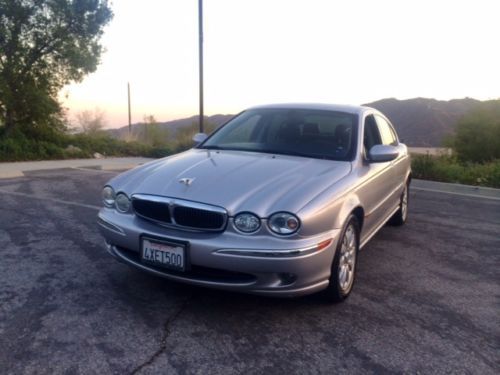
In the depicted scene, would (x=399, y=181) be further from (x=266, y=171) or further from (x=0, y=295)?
(x=0, y=295)

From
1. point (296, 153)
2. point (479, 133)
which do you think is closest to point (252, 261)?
point (296, 153)

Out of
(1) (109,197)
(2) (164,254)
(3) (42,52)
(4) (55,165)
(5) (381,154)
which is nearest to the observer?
(2) (164,254)

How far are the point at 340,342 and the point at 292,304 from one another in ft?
1.98

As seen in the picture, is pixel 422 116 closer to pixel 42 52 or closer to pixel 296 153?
pixel 42 52

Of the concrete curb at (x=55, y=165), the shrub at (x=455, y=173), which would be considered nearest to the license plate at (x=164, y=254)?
the concrete curb at (x=55, y=165)

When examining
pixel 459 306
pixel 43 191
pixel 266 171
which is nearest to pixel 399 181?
pixel 459 306

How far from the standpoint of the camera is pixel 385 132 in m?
5.48

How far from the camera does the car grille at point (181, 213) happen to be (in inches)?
121

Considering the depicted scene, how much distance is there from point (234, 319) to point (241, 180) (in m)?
0.98

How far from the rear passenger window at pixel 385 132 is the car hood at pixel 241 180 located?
1.47m

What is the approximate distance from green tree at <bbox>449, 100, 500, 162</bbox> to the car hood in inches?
806

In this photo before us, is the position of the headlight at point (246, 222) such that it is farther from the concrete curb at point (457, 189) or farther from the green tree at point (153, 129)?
the green tree at point (153, 129)

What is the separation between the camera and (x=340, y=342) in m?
2.98

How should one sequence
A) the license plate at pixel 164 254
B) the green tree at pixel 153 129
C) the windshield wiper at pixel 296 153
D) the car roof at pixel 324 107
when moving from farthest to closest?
the green tree at pixel 153 129 < the car roof at pixel 324 107 < the windshield wiper at pixel 296 153 < the license plate at pixel 164 254
